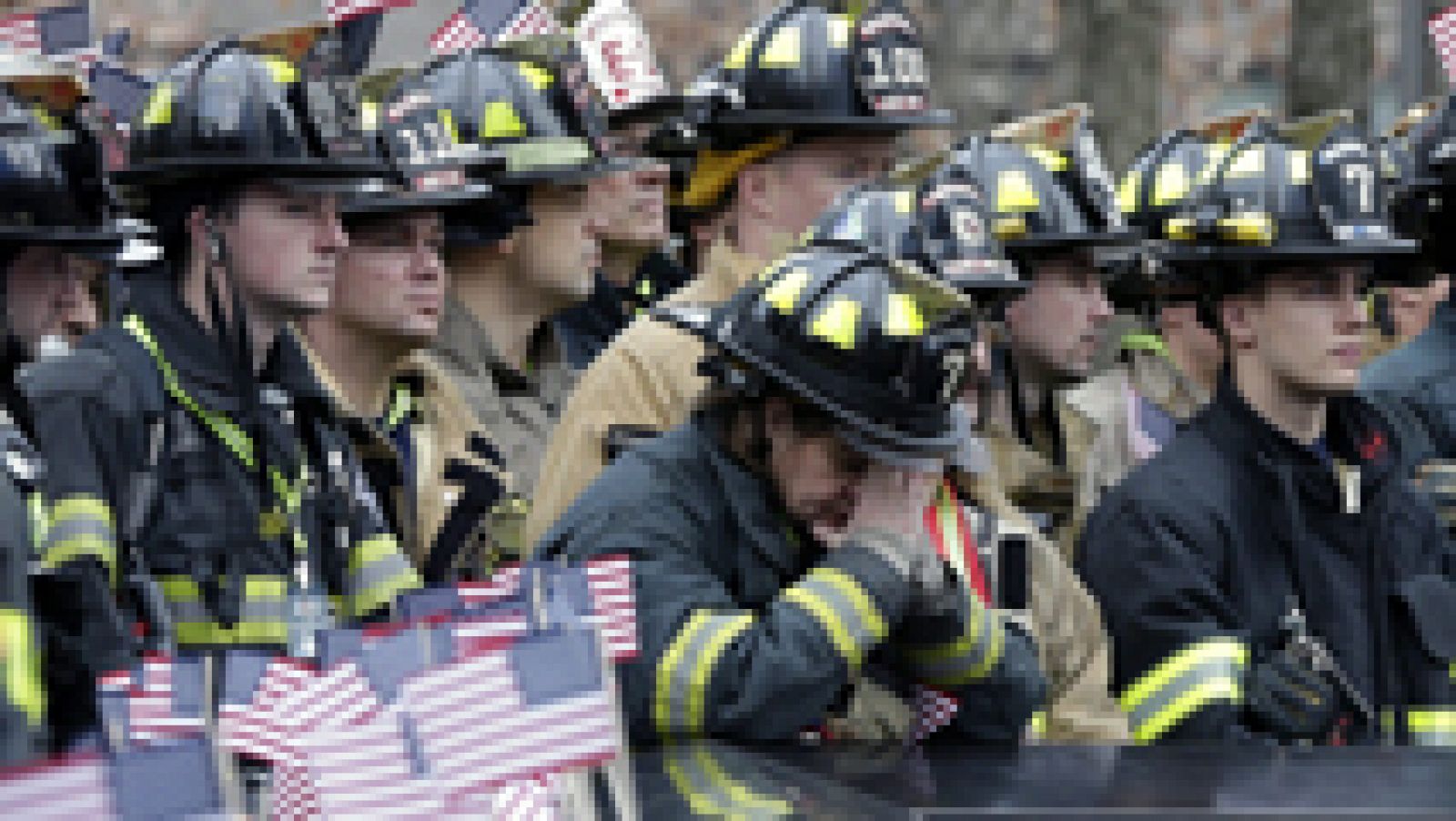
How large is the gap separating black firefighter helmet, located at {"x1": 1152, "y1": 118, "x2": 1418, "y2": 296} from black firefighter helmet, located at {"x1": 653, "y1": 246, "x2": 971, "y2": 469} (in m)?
1.73

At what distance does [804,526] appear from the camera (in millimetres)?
5727

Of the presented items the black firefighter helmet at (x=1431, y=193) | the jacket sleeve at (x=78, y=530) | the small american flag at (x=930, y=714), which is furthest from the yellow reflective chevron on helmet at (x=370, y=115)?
the black firefighter helmet at (x=1431, y=193)

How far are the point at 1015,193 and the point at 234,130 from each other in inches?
111

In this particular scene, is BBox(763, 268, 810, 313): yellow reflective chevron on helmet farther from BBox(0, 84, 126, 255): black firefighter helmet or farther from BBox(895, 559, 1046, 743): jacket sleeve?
BBox(0, 84, 126, 255): black firefighter helmet

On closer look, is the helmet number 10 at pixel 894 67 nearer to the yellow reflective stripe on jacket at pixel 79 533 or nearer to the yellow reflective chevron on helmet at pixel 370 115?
the yellow reflective chevron on helmet at pixel 370 115

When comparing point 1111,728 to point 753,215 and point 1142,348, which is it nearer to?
point 753,215

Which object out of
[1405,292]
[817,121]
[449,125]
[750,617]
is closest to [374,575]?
[750,617]

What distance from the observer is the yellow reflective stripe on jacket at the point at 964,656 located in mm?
5602

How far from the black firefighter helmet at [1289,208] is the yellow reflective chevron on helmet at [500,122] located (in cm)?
192

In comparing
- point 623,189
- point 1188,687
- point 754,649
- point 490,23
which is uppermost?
point 490,23

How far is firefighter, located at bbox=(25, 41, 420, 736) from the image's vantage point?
588 cm

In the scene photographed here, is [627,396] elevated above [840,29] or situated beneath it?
situated beneath

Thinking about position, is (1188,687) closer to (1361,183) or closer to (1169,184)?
(1361,183)

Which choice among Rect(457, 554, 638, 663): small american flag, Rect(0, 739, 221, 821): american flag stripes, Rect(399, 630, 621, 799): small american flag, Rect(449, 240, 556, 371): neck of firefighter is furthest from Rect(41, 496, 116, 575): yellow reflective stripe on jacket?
Rect(449, 240, 556, 371): neck of firefighter
